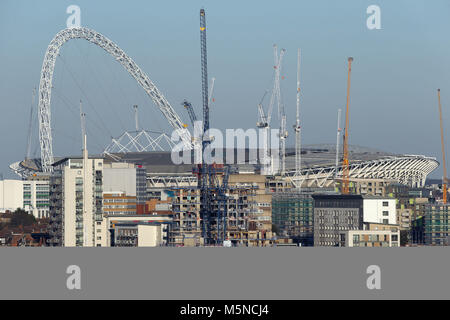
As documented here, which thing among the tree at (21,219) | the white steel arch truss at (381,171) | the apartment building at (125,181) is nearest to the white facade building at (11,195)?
the apartment building at (125,181)

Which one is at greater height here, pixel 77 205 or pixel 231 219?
pixel 77 205

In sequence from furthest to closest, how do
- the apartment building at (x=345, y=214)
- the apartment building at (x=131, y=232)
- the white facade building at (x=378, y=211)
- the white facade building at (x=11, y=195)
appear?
the white facade building at (x=11, y=195), the white facade building at (x=378, y=211), the apartment building at (x=345, y=214), the apartment building at (x=131, y=232)

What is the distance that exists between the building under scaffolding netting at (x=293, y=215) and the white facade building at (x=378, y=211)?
4.24m

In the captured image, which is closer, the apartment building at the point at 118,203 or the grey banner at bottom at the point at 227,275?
the grey banner at bottom at the point at 227,275

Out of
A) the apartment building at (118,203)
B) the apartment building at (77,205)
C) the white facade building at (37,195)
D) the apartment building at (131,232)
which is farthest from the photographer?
the white facade building at (37,195)

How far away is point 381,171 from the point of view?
136 m

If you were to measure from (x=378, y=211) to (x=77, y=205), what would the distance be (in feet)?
66.2

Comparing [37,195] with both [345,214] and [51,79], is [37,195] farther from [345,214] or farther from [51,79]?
[345,214]

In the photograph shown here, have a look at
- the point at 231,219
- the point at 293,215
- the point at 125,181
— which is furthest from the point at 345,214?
the point at 125,181

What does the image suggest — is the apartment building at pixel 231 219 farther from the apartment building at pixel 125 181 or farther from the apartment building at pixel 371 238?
the apartment building at pixel 125 181

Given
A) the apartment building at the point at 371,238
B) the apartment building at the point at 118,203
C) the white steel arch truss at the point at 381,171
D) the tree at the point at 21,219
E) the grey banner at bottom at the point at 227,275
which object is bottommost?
the grey banner at bottom at the point at 227,275

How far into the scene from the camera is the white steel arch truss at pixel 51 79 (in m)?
104

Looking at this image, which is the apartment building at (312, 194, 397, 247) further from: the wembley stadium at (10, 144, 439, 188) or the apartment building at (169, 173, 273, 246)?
the wembley stadium at (10, 144, 439, 188)

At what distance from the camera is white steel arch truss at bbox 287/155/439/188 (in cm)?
12478
